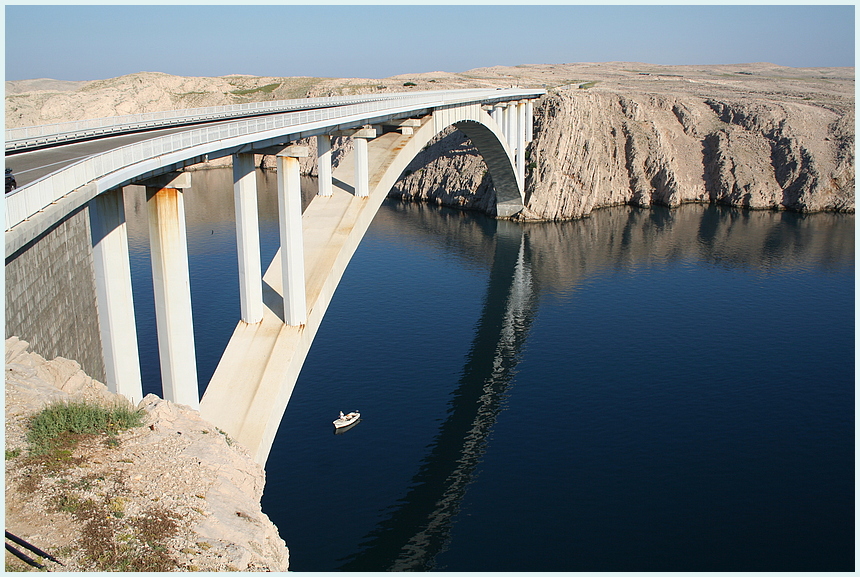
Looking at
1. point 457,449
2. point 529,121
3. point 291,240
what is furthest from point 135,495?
point 529,121

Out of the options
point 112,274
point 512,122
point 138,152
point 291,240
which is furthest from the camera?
point 512,122

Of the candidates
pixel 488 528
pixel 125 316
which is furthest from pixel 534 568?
pixel 125 316

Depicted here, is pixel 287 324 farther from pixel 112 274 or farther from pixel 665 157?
pixel 665 157

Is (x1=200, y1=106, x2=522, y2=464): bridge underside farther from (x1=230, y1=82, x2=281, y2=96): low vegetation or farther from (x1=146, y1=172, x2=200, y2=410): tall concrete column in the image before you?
(x1=230, y1=82, x2=281, y2=96): low vegetation

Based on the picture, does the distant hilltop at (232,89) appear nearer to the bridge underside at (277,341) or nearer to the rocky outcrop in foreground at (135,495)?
the bridge underside at (277,341)

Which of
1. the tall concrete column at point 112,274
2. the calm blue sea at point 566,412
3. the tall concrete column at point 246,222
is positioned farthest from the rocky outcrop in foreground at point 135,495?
the calm blue sea at point 566,412
